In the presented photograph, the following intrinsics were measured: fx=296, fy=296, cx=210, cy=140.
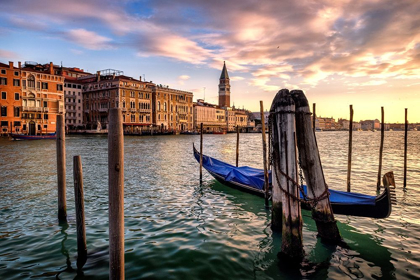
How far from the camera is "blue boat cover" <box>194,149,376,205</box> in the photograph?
16.3 feet

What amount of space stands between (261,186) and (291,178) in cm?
359

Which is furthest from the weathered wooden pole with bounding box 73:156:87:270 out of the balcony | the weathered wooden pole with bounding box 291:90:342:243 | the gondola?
the balcony

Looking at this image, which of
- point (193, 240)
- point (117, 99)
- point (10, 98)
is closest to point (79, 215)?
point (193, 240)

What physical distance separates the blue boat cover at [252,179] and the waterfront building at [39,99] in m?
36.0

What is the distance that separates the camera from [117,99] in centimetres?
4741

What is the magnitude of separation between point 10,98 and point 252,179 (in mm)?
39021

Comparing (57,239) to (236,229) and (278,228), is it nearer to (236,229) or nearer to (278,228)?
(236,229)

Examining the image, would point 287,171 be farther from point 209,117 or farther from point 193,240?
point 209,117

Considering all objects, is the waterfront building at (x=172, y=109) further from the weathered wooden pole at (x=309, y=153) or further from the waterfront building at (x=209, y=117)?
the weathered wooden pole at (x=309, y=153)

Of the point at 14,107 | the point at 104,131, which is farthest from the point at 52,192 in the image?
the point at 104,131

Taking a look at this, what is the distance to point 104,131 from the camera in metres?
48.2

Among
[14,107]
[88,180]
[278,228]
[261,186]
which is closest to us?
[278,228]

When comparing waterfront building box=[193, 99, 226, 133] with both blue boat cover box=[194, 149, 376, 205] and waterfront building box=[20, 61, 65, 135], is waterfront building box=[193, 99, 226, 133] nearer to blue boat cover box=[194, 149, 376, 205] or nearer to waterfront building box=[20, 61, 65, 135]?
waterfront building box=[20, 61, 65, 135]

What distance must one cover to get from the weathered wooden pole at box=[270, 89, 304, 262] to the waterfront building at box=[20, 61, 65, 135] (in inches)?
1634
